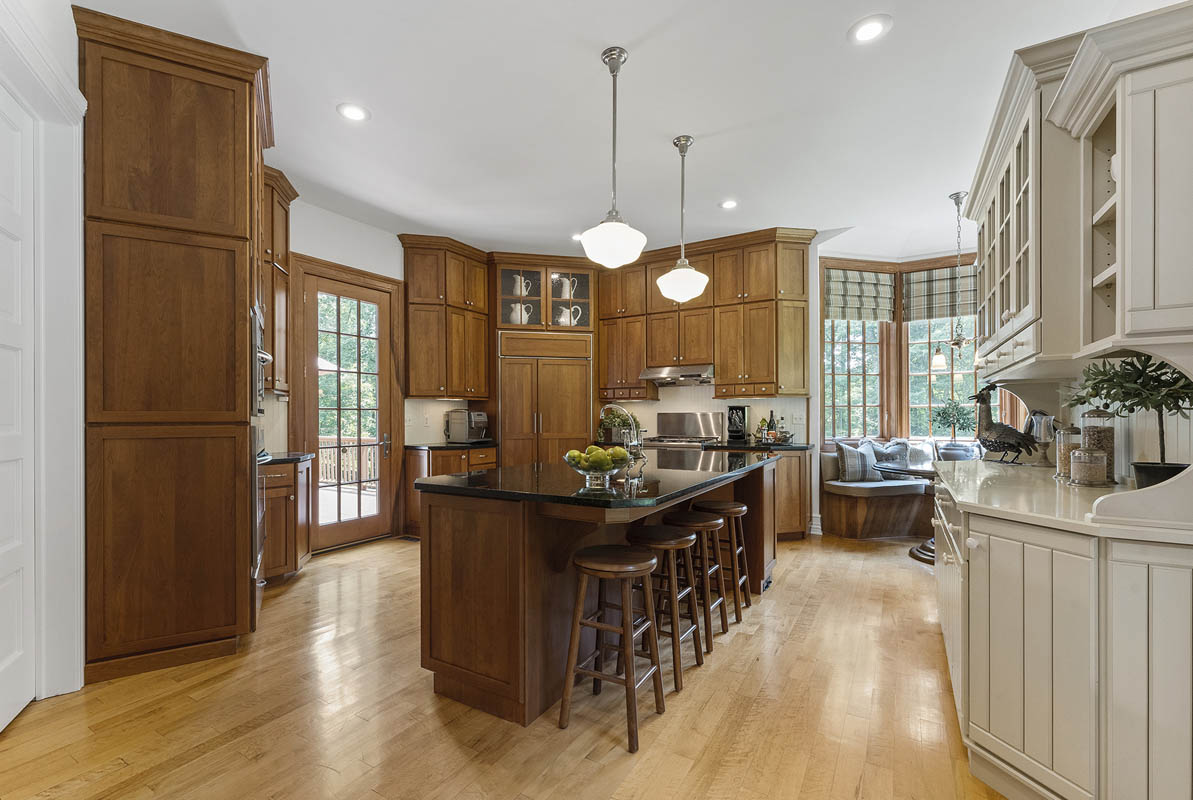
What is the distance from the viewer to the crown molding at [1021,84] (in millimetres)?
2045

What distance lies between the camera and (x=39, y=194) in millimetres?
2301

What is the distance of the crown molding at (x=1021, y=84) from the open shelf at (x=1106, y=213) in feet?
1.80

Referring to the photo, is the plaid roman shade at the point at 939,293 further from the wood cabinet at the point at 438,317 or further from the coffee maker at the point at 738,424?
the wood cabinet at the point at 438,317

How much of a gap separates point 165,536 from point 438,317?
134 inches

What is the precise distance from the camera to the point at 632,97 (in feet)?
10.1

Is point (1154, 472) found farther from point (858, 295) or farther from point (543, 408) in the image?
point (543, 408)

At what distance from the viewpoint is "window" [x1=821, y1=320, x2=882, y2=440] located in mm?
6262

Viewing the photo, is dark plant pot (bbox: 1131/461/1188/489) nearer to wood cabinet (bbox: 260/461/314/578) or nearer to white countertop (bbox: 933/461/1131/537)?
white countertop (bbox: 933/461/1131/537)

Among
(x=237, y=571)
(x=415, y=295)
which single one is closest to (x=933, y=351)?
(x=415, y=295)

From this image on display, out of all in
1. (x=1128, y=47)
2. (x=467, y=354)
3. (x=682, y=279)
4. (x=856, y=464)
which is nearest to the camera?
(x=1128, y=47)

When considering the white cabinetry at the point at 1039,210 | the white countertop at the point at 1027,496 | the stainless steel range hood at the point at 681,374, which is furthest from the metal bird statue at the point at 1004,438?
the stainless steel range hood at the point at 681,374

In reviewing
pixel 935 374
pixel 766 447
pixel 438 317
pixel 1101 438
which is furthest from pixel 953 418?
pixel 438 317

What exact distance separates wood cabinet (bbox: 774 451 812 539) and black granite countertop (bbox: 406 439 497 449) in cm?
289

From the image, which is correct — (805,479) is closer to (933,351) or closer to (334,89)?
(933,351)
